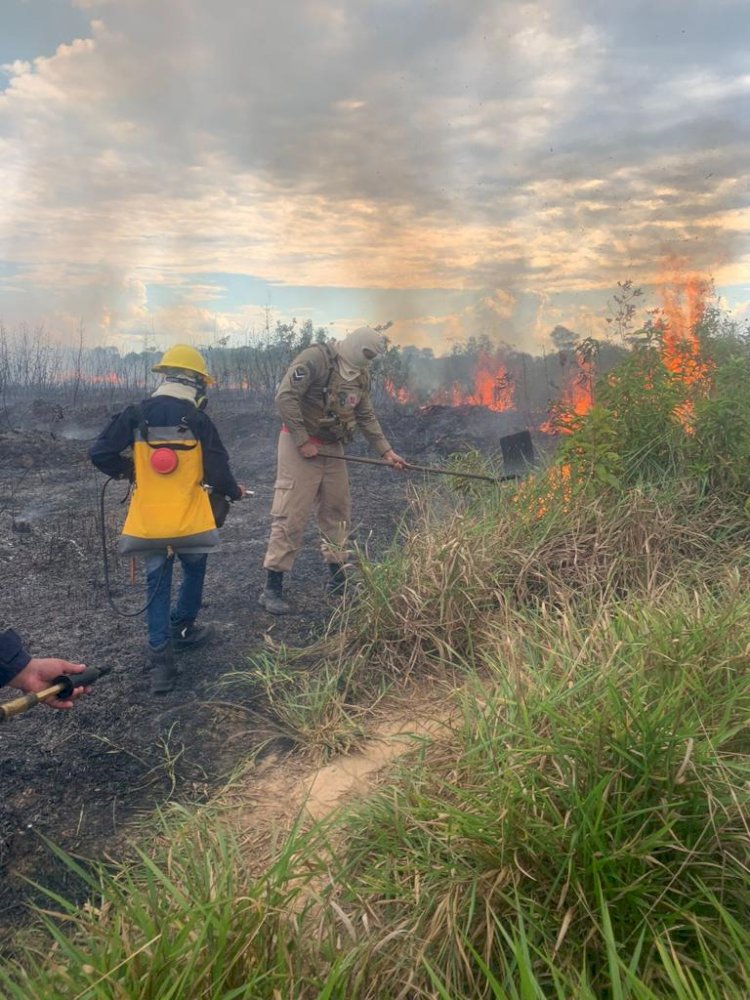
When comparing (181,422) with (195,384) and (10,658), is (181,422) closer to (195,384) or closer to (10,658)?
(195,384)

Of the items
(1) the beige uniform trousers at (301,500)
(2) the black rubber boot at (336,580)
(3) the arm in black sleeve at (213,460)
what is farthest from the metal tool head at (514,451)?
(3) the arm in black sleeve at (213,460)

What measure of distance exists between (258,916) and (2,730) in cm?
229

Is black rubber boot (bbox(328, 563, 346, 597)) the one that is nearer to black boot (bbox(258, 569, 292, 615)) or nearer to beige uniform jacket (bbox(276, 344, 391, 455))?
black boot (bbox(258, 569, 292, 615))

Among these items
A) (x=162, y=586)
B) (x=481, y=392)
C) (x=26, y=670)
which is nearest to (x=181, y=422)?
(x=162, y=586)

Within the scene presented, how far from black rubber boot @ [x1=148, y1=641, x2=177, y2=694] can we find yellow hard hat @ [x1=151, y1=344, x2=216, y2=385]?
156 cm

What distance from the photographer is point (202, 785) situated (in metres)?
3.16

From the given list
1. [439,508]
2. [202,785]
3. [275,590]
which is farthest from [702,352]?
[202,785]

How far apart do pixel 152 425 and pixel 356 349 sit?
178 cm

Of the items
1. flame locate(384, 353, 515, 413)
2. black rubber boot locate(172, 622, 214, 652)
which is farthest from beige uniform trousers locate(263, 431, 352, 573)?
flame locate(384, 353, 515, 413)

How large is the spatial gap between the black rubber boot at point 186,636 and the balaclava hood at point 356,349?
6.91 feet

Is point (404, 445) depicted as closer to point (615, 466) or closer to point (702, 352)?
point (702, 352)

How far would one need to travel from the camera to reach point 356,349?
17.5 feet

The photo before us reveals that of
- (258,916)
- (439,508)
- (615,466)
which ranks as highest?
(615,466)

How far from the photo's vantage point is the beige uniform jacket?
5.25 metres
